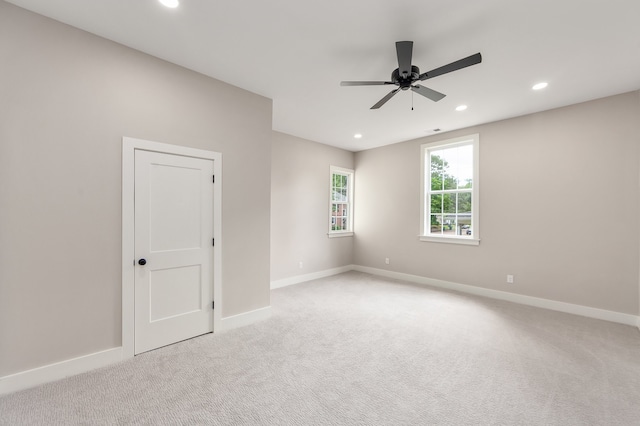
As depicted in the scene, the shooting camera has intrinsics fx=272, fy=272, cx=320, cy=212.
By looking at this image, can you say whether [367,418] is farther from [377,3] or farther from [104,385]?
[377,3]

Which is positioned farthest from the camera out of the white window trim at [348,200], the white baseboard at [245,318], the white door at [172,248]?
the white window trim at [348,200]

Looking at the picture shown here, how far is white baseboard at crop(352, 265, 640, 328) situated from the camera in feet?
11.5

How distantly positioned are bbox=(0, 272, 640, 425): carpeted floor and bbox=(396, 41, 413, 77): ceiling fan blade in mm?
2668

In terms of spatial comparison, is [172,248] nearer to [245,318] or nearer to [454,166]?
[245,318]

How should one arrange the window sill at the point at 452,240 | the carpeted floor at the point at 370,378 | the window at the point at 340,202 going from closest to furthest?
the carpeted floor at the point at 370,378, the window sill at the point at 452,240, the window at the point at 340,202

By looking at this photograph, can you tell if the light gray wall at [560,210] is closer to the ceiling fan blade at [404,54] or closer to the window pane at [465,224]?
the window pane at [465,224]

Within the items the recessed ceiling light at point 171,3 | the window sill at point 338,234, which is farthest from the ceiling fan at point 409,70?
the window sill at point 338,234

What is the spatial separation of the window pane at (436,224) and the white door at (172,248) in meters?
4.17

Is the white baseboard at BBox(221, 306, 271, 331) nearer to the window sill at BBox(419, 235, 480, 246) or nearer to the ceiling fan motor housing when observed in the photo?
the ceiling fan motor housing

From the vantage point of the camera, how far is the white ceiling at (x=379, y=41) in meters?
2.07

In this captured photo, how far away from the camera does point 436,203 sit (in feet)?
17.6

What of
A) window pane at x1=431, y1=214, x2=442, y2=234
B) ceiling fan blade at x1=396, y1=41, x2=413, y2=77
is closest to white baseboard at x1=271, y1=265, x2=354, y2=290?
window pane at x1=431, y1=214, x2=442, y2=234

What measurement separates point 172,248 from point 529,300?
16.5 ft

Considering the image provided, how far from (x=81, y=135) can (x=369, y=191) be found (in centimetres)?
514
